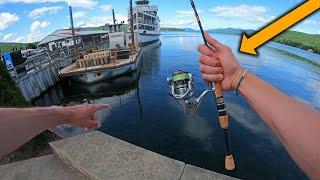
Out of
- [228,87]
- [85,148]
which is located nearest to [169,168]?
[85,148]

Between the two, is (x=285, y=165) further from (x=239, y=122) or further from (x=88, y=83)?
(x=88, y=83)

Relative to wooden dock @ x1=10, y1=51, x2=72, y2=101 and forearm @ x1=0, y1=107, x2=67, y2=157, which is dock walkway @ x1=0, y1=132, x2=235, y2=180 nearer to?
forearm @ x1=0, y1=107, x2=67, y2=157

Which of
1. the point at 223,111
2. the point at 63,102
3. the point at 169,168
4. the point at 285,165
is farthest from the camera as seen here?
the point at 63,102

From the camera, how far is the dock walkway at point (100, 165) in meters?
5.96

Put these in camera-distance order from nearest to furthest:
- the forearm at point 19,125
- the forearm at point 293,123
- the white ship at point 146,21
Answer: the forearm at point 293,123, the forearm at point 19,125, the white ship at point 146,21

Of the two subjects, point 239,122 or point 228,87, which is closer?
point 228,87

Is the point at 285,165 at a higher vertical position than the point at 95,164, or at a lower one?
lower

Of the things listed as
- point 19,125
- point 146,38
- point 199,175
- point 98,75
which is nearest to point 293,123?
point 19,125

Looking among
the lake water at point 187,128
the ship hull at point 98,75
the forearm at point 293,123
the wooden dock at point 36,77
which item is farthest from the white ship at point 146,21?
the forearm at point 293,123

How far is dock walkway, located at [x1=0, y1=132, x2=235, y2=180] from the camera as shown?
19.5ft

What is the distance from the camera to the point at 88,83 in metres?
36.0

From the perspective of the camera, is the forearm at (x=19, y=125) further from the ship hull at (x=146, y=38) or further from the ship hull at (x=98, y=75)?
the ship hull at (x=146, y=38)

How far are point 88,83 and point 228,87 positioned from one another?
1360 inches

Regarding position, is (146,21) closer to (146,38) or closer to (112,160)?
(146,38)
